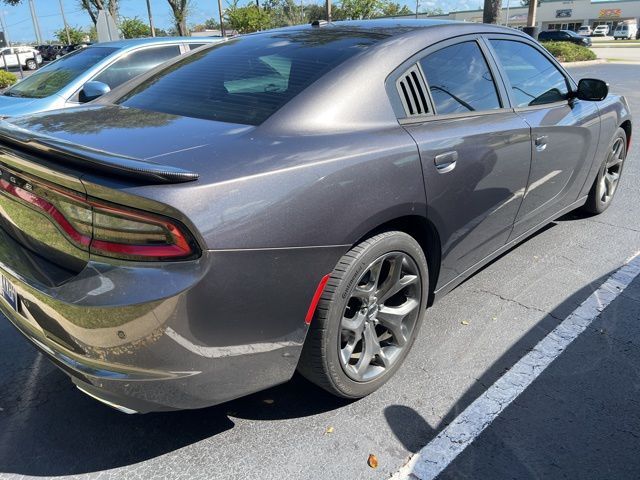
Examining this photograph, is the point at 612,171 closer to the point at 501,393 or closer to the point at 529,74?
the point at 529,74

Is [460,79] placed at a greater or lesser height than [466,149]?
greater

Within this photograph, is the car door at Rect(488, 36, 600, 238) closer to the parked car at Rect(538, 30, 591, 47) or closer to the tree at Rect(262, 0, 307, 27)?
the parked car at Rect(538, 30, 591, 47)

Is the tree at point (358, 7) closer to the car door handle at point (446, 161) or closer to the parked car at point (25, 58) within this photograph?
the parked car at point (25, 58)

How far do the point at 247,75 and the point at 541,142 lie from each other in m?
1.84

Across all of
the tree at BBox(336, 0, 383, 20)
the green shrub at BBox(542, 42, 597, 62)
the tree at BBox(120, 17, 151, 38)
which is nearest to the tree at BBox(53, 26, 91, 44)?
the tree at BBox(120, 17, 151, 38)

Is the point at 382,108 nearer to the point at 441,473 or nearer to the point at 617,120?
the point at 441,473

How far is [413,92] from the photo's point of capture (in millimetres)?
2545

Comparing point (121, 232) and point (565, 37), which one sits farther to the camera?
point (565, 37)

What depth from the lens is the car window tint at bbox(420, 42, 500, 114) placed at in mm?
2670

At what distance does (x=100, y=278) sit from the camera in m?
1.75

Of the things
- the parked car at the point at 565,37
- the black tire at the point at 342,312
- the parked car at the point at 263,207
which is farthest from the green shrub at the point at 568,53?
the black tire at the point at 342,312

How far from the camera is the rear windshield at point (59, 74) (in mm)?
5703

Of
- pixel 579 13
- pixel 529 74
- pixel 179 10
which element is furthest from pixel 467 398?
pixel 579 13

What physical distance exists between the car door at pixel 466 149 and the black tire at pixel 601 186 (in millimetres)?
1808
